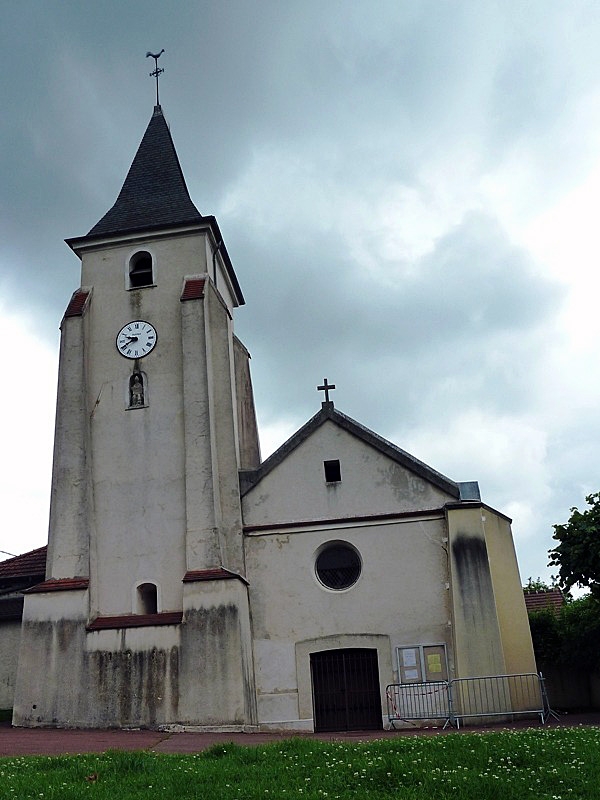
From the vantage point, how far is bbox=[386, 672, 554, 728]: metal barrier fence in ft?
65.1

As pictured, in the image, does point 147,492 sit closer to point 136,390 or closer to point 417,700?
point 136,390

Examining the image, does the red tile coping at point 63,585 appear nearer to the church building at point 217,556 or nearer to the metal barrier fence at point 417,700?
the church building at point 217,556

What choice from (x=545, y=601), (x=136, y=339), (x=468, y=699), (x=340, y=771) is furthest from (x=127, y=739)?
(x=545, y=601)

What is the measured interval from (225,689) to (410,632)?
4.85 metres

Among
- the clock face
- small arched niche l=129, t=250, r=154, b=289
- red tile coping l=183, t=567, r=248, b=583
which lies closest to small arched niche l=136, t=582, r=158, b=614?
red tile coping l=183, t=567, r=248, b=583

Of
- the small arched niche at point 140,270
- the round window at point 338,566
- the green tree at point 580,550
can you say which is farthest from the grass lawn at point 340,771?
the small arched niche at point 140,270

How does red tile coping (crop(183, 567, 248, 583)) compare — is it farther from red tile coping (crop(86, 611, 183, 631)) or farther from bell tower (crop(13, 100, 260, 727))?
red tile coping (crop(86, 611, 183, 631))

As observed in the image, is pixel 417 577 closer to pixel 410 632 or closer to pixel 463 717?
pixel 410 632

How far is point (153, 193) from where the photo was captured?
27734 millimetres

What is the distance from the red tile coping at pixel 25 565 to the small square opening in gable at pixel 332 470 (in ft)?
28.6

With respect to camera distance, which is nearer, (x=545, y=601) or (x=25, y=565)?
(x=25, y=565)

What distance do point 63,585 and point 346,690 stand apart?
7.58m

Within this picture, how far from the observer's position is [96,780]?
1032 cm

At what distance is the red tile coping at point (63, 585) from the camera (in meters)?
21.4
